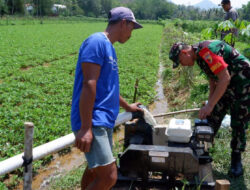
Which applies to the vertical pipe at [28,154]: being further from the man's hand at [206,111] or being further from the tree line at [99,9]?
the tree line at [99,9]

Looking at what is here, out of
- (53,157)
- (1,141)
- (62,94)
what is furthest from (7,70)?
(53,157)

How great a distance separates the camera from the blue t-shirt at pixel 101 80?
1960 millimetres

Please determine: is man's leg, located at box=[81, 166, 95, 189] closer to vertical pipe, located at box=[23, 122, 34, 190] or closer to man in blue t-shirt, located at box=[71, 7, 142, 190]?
man in blue t-shirt, located at box=[71, 7, 142, 190]

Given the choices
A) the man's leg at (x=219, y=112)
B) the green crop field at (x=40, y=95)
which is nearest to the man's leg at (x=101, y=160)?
the man's leg at (x=219, y=112)

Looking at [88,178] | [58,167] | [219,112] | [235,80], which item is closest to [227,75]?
[235,80]

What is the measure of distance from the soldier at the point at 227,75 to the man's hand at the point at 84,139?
151 centimetres

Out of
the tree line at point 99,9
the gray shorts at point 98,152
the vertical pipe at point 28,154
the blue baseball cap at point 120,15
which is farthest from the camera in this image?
the tree line at point 99,9

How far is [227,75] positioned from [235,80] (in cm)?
41

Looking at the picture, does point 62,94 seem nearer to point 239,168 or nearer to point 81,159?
point 81,159

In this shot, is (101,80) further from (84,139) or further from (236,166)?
(236,166)

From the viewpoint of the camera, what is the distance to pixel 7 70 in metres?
9.71

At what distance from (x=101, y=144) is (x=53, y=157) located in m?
2.54

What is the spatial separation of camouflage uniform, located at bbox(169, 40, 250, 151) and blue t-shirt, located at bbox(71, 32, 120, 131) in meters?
1.20

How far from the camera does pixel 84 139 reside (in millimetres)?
1958
